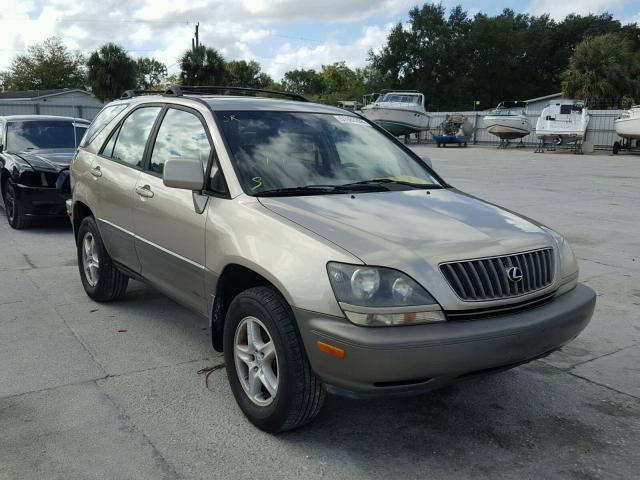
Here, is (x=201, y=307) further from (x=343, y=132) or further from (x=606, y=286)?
(x=606, y=286)

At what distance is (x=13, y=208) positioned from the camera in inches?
341

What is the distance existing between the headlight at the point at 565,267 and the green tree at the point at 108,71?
1656 inches

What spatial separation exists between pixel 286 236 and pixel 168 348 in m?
1.81

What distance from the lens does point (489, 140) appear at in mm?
37312

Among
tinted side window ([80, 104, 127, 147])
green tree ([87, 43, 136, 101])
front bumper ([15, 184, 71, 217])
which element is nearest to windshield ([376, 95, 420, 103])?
green tree ([87, 43, 136, 101])

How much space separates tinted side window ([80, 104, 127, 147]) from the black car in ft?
10.3

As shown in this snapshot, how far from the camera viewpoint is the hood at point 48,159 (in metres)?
8.39

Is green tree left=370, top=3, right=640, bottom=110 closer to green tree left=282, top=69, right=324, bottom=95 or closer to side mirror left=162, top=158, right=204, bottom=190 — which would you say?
green tree left=282, top=69, right=324, bottom=95

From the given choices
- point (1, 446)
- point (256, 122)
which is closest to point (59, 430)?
point (1, 446)

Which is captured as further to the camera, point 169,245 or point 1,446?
point 169,245

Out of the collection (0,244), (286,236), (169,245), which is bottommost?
(0,244)

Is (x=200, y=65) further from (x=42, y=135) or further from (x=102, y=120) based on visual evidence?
(x=102, y=120)

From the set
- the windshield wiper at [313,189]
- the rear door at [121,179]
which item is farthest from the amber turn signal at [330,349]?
the rear door at [121,179]

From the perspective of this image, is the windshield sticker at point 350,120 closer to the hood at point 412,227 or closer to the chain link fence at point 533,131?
the hood at point 412,227
